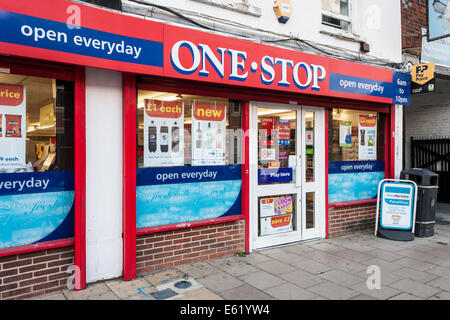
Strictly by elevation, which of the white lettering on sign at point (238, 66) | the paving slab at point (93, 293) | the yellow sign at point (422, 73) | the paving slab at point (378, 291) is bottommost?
the paving slab at point (378, 291)

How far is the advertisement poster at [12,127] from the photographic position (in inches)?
140

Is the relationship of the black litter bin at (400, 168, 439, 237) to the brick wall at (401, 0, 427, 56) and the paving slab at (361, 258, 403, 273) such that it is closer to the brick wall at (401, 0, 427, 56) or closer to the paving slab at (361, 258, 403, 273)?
the paving slab at (361, 258, 403, 273)

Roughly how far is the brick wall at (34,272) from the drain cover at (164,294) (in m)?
1.04

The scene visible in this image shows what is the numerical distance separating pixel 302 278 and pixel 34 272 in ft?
10.1

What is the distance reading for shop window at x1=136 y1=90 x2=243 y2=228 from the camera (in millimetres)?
4438

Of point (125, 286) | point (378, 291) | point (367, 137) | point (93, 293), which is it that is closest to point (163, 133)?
point (125, 286)

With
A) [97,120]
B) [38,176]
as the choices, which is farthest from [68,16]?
[38,176]

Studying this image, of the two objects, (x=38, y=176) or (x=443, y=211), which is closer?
(x=38, y=176)

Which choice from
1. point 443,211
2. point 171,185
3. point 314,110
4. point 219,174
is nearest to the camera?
point 171,185

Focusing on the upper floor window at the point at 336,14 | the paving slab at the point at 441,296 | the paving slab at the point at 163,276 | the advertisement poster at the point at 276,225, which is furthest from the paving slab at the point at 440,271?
the upper floor window at the point at 336,14

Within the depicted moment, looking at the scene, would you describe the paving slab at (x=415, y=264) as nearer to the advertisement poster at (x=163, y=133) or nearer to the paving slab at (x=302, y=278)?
the paving slab at (x=302, y=278)

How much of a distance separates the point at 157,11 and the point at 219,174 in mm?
2338
